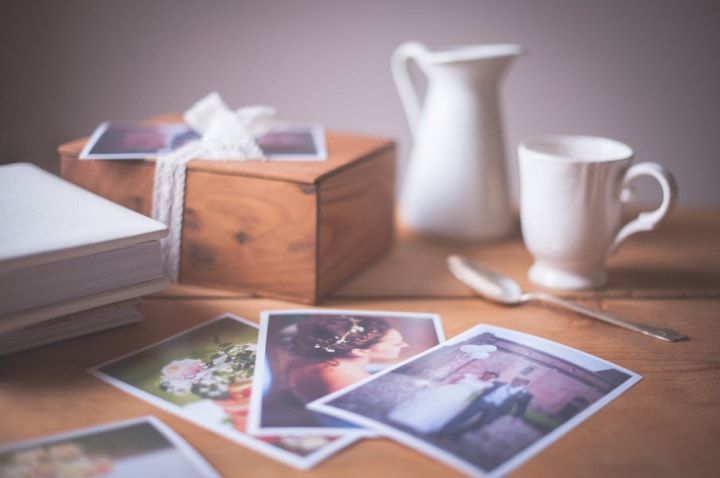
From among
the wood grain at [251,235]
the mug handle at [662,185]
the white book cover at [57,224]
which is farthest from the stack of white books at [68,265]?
the mug handle at [662,185]

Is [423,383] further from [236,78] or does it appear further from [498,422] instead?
[236,78]

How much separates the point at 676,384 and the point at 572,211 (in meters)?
0.21

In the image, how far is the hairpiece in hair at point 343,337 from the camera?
62 centimetres

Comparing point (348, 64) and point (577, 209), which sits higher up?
point (348, 64)

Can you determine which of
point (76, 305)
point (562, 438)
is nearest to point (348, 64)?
point (76, 305)

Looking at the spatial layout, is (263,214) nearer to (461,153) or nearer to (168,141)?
(168,141)

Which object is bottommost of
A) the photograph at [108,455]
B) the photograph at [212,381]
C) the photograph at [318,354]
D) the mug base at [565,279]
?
the photograph at [108,455]

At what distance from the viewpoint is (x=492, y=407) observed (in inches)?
21.0

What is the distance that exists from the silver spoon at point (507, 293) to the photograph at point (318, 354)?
8 centimetres

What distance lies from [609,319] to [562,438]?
0.72 ft

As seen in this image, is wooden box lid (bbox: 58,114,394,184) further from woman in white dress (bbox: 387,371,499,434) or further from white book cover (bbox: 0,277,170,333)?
woman in white dress (bbox: 387,371,499,434)

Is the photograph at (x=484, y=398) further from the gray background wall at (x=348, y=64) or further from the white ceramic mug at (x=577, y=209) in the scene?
the gray background wall at (x=348, y=64)

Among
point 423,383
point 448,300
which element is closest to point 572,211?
point 448,300

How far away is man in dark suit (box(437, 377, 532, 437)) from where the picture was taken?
1.66 ft
